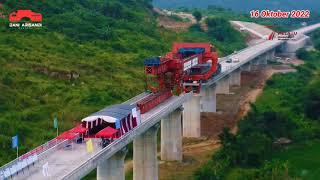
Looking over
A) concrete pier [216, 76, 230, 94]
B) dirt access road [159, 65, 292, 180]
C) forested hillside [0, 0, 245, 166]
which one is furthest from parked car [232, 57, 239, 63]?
forested hillside [0, 0, 245, 166]

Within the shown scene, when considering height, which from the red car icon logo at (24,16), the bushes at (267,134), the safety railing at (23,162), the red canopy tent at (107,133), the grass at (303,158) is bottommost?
the grass at (303,158)

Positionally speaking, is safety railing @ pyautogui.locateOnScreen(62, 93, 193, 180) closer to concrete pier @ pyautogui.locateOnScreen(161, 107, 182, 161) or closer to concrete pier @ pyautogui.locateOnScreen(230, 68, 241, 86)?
concrete pier @ pyautogui.locateOnScreen(161, 107, 182, 161)

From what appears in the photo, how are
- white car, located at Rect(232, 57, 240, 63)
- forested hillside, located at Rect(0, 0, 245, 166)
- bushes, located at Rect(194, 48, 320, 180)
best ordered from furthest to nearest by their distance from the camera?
1. white car, located at Rect(232, 57, 240, 63)
2. forested hillside, located at Rect(0, 0, 245, 166)
3. bushes, located at Rect(194, 48, 320, 180)

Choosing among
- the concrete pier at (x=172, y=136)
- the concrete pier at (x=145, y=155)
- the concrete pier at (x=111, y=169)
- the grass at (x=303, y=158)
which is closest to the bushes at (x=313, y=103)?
the grass at (x=303, y=158)

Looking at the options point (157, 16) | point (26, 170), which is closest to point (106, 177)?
point (26, 170)

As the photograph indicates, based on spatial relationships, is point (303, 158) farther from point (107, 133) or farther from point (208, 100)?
point (107, 133)

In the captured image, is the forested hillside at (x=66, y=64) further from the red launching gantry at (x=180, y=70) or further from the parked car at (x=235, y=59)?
the parked car at (x=235, y=59)
